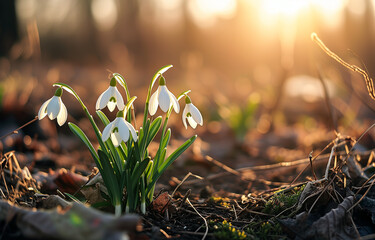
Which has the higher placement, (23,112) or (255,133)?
(23,112)

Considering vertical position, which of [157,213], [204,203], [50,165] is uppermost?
[157,213]

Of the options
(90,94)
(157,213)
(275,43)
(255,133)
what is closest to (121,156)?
(157,213)

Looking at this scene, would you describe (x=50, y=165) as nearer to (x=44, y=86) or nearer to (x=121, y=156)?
(x=121, y=156)

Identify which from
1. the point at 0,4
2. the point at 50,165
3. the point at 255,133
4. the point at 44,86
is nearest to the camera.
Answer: the point at 50,165

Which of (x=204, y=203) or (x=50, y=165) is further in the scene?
(x=50, y=165)

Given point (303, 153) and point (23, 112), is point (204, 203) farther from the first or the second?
point (23, 112)

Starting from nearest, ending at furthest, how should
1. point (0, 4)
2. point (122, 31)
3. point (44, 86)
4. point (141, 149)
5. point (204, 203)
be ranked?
1. point (141, 149)
2. point (204, 203)
3. point (44, 86)
4. point (0, 4)
5. point (122, 31)

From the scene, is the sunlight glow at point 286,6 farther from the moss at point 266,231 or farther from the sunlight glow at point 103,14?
the sunlight glow at point 103,14

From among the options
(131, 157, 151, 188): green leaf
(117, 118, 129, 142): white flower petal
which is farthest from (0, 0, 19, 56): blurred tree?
(117, 118, 129, 142): white flower petal
